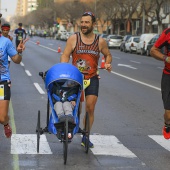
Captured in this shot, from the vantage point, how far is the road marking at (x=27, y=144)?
24.4ft

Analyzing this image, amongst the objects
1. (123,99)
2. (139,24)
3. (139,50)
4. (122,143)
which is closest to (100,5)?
(139,24)

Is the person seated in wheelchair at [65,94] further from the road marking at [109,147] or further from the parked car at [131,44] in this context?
the parked car at [131,44]

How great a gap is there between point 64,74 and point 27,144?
1487mm

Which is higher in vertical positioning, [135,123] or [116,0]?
[116,0]

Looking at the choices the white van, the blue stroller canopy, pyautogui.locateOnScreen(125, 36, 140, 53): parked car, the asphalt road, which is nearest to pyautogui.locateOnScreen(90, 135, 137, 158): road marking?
the asphalt road

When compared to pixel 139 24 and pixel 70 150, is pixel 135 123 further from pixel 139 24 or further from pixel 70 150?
pixel 139 24

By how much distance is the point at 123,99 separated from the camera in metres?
14.1

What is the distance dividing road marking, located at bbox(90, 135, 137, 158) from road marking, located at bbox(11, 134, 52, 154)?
0.71 metres

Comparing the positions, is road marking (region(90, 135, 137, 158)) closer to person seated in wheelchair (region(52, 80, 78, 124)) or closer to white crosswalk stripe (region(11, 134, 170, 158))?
white crosswalk stripe (region(11, 134, 170, 158))

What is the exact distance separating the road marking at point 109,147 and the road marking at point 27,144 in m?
0.71

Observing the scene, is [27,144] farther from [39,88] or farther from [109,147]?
[39,88]

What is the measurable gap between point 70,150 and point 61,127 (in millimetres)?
815

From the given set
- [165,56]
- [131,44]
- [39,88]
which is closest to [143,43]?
[131,44]

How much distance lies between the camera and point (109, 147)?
7.89 meters
